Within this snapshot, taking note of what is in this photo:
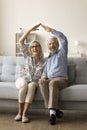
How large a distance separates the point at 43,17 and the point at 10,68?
272cm

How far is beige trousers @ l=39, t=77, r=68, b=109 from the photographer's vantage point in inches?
125

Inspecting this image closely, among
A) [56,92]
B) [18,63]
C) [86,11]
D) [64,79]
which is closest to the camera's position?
[56,92]

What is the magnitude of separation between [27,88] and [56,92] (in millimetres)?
375

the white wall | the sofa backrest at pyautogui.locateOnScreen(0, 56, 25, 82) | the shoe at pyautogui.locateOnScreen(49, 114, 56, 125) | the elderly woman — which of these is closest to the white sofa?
the sofa backrest at pyautogui.locateOnScreen(0, 56, 25, 82)

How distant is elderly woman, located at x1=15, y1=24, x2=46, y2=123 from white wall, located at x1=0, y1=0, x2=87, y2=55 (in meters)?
2.71

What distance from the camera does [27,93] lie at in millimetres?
3305

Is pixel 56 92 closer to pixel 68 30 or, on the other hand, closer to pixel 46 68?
pixel 46 68

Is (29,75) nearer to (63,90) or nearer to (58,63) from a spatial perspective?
(58,63)

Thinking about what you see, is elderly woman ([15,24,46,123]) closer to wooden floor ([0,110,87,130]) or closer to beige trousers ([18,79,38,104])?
beige trousers ([18,79,38,104])

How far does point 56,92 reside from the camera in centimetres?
322

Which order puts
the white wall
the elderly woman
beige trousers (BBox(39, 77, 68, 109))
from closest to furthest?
beige trousers (BBox(39, 77, 68, 109))
the elderly woman
the white wall

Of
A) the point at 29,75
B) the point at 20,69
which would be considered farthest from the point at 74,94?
the point at 20,69

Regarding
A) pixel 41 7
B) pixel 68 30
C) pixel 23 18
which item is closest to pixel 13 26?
pixel 23 18

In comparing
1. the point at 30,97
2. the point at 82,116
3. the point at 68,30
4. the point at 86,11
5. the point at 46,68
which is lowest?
the point at 82,116
